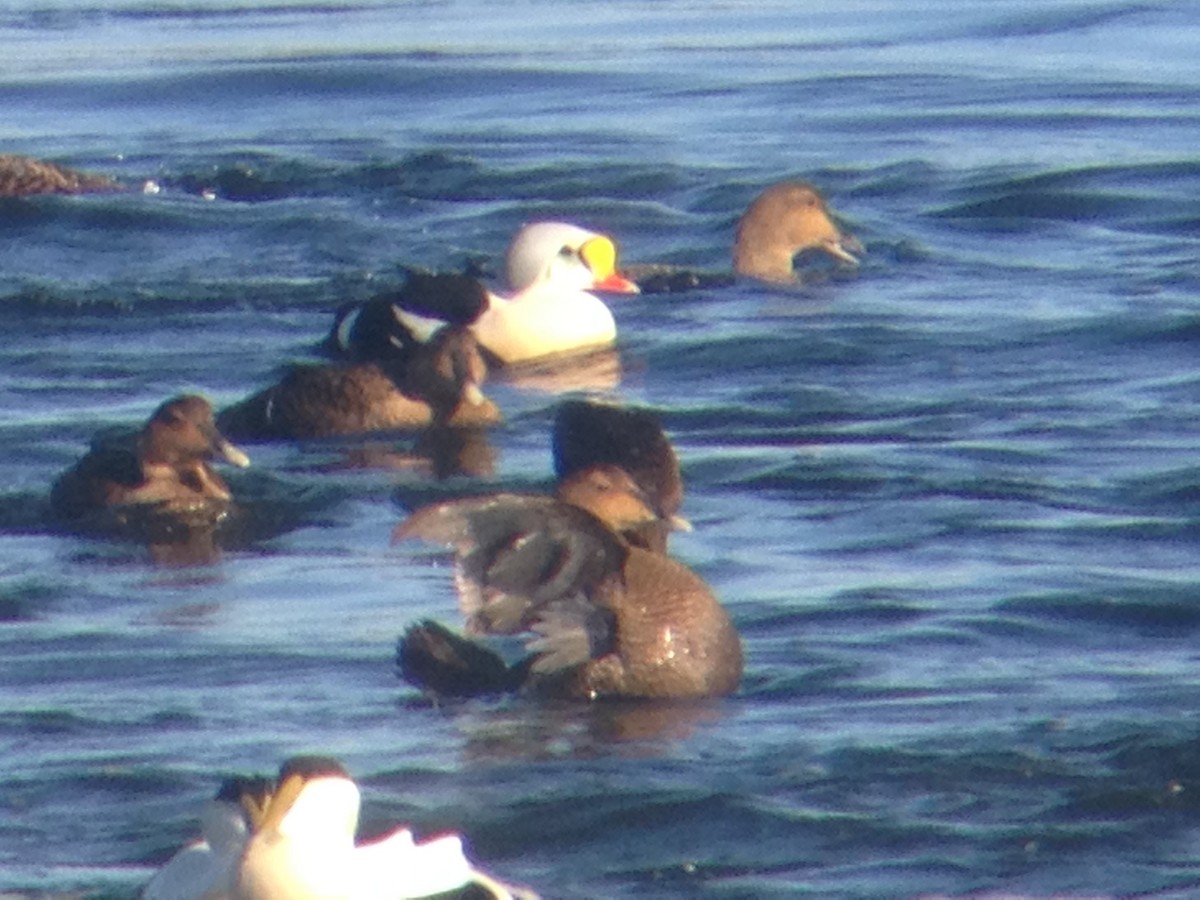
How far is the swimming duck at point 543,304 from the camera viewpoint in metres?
15.9

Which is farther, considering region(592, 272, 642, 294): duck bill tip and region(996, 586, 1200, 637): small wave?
region(592, 272, 642, 294): duck bill tip

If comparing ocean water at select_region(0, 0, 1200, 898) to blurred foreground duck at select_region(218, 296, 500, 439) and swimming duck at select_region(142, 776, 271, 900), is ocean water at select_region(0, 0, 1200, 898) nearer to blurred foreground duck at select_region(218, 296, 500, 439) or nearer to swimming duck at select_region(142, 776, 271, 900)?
blurred foreground duck at select_region(218, 296, 500, 439)

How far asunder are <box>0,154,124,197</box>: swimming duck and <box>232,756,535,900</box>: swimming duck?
1318 centimetres

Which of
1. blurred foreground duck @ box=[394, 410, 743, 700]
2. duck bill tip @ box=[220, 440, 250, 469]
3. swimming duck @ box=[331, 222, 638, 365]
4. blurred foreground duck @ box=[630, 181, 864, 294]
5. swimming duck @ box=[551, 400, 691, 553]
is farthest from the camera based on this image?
blurred foreground duck @ box=[630, 181, 864, 294]

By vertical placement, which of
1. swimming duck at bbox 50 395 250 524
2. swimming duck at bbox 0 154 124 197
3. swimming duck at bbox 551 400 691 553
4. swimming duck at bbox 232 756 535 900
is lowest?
swimming duck at bbox 232 756 535 900

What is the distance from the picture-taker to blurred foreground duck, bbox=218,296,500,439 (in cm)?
1414

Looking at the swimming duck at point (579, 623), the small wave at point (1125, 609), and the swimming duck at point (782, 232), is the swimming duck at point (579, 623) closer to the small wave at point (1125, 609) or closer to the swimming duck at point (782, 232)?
the small wave at point (1125, 609)

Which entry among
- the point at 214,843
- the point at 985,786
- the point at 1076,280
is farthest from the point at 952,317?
the point at 214,843

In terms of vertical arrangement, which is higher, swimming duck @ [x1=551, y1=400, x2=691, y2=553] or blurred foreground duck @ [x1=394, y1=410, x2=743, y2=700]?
swimming duck @ [x1=551, y1=400, x2=691, y2=553]

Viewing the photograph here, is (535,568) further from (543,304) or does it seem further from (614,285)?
(614,285)

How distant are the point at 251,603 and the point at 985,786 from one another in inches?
124

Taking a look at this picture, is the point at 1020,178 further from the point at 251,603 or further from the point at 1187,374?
the point at 251,603

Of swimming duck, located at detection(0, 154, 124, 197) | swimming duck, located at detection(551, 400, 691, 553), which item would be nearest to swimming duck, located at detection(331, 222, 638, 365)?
swimming duck, located at detection(0, 154, 124, 197)

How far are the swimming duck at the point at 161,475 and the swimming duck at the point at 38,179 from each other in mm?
7374
